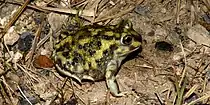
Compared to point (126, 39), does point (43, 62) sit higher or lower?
lower

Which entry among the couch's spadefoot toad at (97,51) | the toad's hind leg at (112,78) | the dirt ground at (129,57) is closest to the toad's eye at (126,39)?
the couch's spadefoot toad at (97,51)

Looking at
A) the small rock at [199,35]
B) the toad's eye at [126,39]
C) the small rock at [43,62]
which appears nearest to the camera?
the toad's eye at [126,39]

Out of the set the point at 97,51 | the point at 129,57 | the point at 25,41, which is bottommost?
the point at 129,57

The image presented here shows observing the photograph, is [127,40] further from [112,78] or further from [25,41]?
[25,41]

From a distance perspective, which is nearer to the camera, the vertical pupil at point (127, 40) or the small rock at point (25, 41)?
the vertical pupil at point (127, 40)

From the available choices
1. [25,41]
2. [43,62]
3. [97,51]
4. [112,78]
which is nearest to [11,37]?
[25,41]

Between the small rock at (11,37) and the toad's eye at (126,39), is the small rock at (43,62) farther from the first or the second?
the toad's eye at (126,39)
